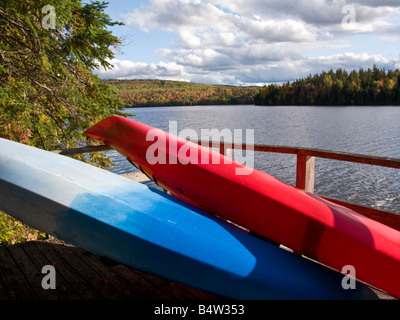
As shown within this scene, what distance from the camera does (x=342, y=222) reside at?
85.0 inches

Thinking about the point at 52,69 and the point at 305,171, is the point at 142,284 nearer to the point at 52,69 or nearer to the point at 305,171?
the point at 305,171

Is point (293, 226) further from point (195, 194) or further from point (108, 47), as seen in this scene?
point (108, 47)

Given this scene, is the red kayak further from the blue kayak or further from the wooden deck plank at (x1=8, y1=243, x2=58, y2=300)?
the wooden deck plank at (x1=8, y1=243, x2=58, y2=300)

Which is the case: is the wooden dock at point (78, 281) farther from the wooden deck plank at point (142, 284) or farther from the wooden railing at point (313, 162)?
the wooden railing at point (313, 162)

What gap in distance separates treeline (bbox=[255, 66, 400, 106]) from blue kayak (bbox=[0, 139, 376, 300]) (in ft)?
304

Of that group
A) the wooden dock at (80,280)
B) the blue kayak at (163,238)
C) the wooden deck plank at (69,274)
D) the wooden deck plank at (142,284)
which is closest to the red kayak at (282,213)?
the blue kayak at (163,238)

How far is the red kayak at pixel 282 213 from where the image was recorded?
2.05m

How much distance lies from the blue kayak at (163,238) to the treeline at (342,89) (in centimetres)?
9279

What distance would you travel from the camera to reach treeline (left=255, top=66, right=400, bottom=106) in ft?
286

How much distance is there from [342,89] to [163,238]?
95608mm

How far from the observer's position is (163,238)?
2.10m

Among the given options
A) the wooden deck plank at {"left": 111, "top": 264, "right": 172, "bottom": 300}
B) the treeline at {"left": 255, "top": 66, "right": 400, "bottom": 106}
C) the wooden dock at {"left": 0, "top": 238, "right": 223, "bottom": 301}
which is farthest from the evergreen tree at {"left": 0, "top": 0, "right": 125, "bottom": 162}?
the treeline at {"left": 255, "top": 66, "right": 400, "bottom": 106}

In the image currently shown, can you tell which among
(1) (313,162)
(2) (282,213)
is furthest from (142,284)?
(1) (313,162)
